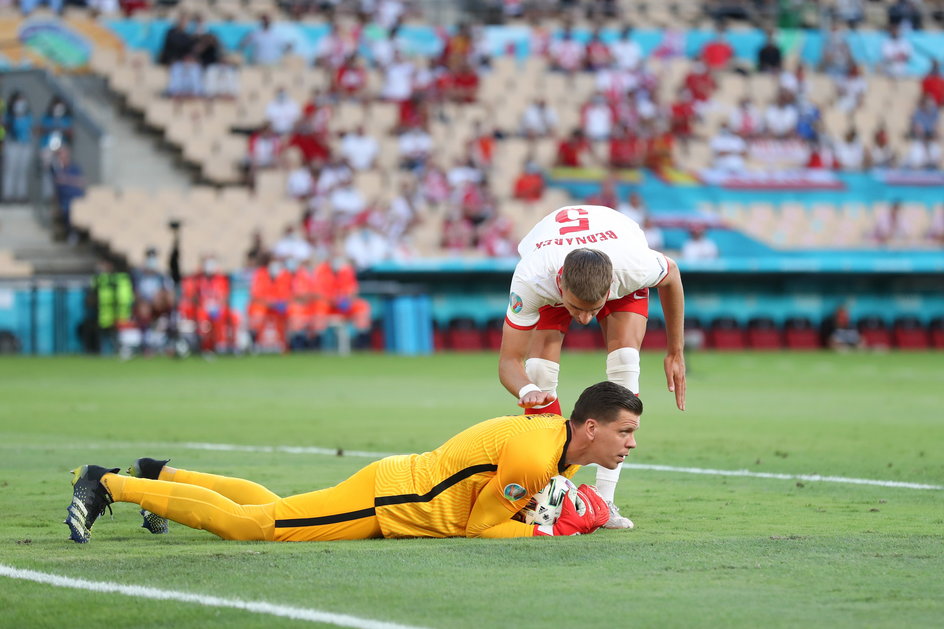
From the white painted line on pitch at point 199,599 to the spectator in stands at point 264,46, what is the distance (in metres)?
26.9

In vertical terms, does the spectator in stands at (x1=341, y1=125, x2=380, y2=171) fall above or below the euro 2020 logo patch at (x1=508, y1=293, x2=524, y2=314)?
above

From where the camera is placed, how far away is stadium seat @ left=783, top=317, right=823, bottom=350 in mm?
32219

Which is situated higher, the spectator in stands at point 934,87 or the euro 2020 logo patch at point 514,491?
the spectator in stands at point 934,87

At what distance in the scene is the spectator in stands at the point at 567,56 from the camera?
112 ft

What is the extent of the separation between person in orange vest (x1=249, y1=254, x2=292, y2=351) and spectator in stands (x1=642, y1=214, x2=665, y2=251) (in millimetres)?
7696

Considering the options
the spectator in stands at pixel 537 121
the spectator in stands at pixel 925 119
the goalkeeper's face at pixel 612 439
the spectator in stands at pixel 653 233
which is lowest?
the goalkeeper's face at pixel 612 439

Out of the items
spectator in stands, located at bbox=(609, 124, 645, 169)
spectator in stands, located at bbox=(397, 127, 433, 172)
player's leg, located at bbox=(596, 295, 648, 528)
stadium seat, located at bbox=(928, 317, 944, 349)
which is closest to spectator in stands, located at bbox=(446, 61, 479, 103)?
spectator in stands, located at bbox=(397, 127, 433, 172)

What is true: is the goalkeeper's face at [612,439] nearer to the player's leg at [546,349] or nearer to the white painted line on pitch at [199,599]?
the player's leg at [546,349]

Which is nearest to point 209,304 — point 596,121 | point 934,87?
point 596,121

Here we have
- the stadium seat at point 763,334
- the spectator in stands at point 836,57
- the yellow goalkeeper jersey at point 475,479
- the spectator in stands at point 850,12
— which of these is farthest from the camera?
the spectator in stands at point 850,12

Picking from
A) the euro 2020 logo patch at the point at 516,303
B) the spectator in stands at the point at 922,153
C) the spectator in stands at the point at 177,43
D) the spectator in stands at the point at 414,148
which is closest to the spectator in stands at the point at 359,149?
the spectator in stands at the point at 414,148

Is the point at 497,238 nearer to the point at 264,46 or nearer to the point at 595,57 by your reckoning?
the point at 264,46

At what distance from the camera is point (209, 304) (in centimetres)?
2694

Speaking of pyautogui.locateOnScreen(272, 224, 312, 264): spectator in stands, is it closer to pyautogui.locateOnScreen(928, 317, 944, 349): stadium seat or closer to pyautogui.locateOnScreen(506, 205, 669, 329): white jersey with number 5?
pyautogui.locateOnScreen(928, 317, 944, 349): stadium seat
